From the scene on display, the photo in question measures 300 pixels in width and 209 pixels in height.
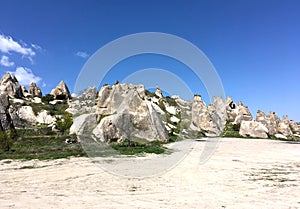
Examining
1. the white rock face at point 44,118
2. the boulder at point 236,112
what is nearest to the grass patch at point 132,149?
the white rock face at point 44,118

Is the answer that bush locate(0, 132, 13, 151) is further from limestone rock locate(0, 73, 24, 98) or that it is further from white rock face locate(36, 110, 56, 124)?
limestone rock locate(0, 73, 24, 98)

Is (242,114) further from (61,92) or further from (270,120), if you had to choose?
(61,92)

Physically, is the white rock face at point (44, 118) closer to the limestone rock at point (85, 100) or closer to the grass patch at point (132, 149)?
the limestone rock at point (85, 100)

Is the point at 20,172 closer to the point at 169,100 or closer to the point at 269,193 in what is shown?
the point at 269,193

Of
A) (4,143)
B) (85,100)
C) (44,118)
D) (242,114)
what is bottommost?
(4,143)

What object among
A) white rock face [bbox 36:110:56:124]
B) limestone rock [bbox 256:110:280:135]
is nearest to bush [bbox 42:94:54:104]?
white rock face [bbox 36:110:56:124]

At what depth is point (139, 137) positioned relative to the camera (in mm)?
30156

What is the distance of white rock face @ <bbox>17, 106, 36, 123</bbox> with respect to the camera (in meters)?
50.2

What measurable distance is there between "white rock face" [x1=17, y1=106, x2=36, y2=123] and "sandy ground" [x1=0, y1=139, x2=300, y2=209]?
36.2 meters

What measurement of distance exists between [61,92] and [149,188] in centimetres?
6626

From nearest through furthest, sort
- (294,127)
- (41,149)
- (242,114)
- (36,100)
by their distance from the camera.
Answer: (41,149) → (242,114) → (294,127) → (36,100)

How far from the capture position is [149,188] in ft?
37.0

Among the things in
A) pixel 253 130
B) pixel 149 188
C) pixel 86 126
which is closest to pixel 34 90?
pixel 86 126

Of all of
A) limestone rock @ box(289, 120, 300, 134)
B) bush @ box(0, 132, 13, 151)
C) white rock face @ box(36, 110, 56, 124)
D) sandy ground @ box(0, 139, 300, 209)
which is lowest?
sandy ground @ box(0, 139, 300, 209)
